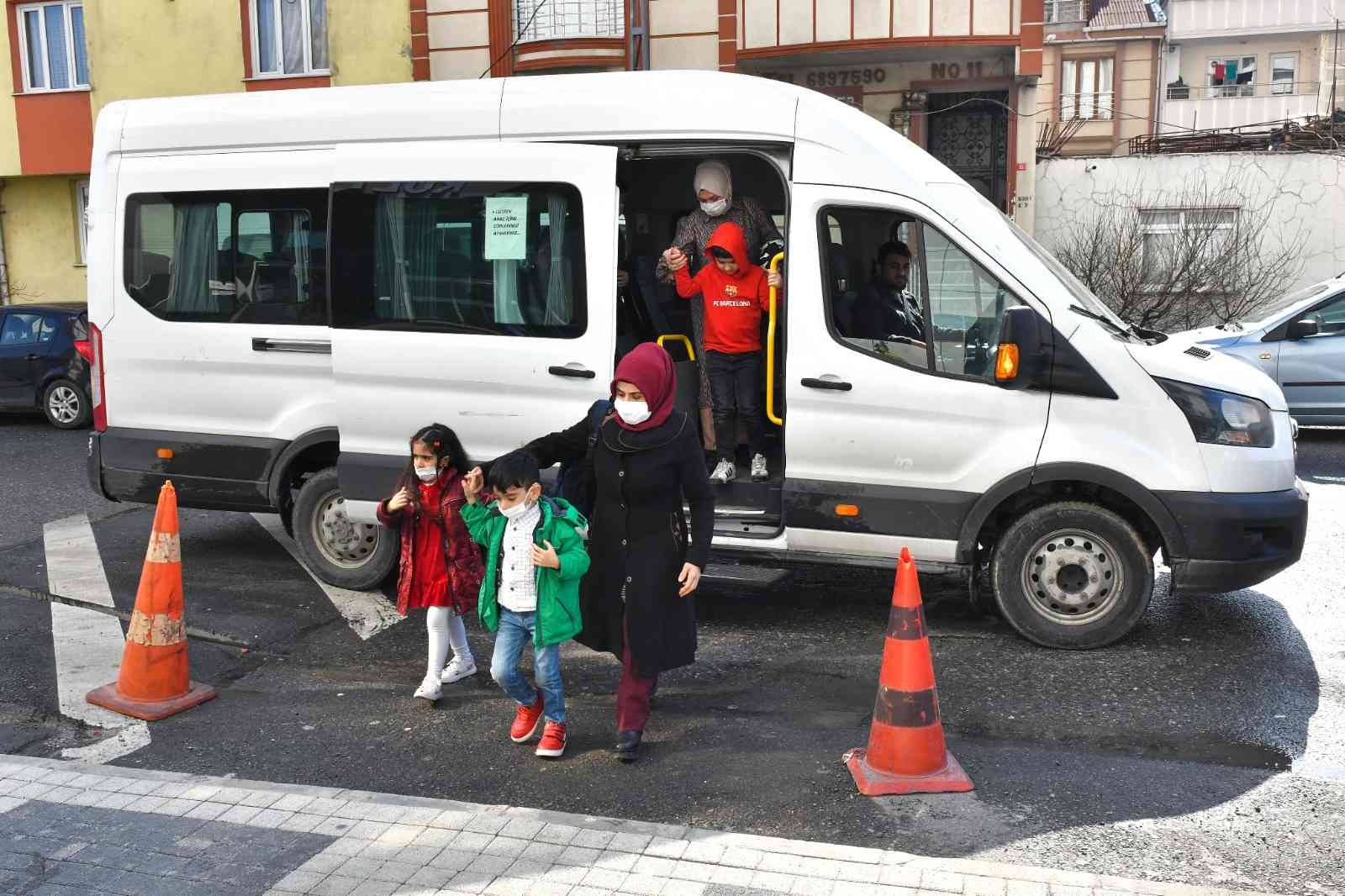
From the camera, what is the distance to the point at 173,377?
7.86 m

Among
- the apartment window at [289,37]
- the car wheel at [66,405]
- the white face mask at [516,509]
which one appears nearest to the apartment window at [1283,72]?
the apartment window at [289,37]

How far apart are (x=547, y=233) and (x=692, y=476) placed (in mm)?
2348

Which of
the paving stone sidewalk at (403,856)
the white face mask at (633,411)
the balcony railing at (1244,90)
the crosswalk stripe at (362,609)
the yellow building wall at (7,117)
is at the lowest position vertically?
the crosswalk stripe at (362,609)

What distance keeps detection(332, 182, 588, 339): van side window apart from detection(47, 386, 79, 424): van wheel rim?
391 inches

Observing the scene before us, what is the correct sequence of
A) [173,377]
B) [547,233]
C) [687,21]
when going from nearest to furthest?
[547,233] → [173,377] → [687,21]

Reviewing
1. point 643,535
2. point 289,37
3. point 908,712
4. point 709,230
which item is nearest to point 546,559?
point 643,535

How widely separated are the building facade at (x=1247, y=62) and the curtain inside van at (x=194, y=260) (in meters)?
37.1

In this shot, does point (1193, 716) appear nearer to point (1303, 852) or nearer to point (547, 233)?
point (1303, 852)

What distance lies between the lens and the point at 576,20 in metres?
21.1

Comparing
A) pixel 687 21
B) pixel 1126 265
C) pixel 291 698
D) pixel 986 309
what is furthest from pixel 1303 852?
pixel 687 21

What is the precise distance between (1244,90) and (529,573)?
42.0 m

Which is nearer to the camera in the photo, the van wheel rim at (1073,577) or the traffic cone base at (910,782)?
the traffic cone base at (910,782)

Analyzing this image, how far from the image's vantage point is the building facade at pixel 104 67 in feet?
73.6

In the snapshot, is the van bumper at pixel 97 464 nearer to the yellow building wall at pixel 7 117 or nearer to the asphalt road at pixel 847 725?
the asphalt road at pixel 847 725
